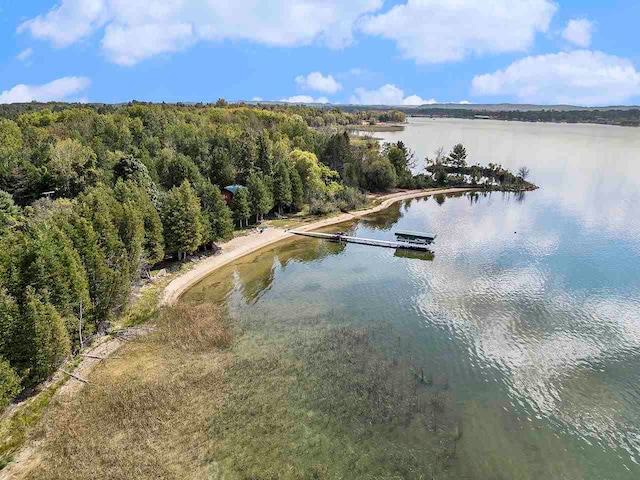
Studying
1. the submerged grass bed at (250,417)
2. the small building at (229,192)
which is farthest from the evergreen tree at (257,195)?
the submerged grass bed at (250,417)

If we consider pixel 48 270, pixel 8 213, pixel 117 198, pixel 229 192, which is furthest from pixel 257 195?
pixel 48 270

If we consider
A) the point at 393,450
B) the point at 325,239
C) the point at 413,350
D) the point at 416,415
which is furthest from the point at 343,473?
the point at 325,239

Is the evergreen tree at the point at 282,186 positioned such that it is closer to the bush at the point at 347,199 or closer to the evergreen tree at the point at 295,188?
the evergreen tree at the point at 295,188

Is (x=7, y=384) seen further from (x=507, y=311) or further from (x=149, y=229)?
(x=507, y=311)

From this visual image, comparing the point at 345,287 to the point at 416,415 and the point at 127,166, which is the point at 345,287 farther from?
the point at 127,166

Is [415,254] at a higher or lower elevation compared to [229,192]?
lower
